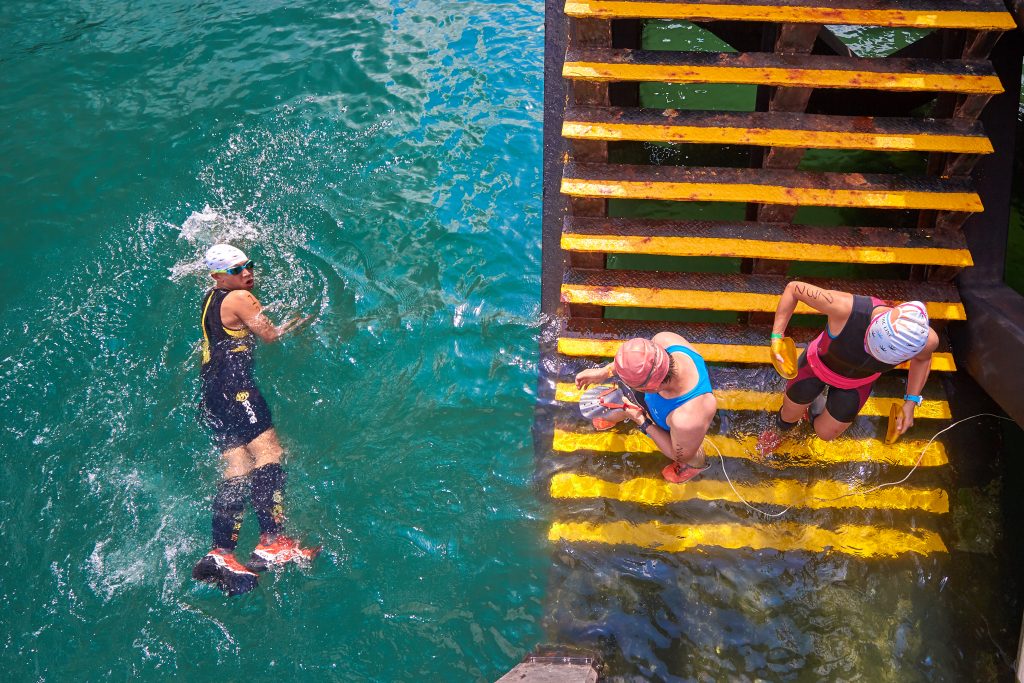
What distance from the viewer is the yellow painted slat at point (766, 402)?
5270mm

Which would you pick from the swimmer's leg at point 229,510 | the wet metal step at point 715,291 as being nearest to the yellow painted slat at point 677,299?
the wet metal step at point 715,291

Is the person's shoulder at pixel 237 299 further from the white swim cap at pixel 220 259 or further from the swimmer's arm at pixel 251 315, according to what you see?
the white swim cap at pixel 220 259

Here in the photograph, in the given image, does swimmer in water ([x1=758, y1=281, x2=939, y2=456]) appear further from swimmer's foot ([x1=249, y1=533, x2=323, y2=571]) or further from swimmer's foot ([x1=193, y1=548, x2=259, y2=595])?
swimmer's foot ([x1=193, y1=548, x2=259, y2=595])

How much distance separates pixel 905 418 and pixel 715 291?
1599 millimetres

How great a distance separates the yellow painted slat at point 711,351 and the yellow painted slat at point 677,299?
0.30m

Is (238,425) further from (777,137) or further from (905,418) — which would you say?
(905,418)

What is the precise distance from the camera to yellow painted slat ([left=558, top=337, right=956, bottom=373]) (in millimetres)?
5375

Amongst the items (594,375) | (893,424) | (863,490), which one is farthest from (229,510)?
(893,424)

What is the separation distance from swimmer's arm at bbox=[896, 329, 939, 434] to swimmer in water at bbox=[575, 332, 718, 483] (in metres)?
1.34

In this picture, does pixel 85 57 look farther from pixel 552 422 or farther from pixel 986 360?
pixel 986 360

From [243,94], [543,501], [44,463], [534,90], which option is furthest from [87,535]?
[534,90]

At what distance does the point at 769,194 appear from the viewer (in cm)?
522

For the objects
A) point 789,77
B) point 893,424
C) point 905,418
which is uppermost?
point 789,77

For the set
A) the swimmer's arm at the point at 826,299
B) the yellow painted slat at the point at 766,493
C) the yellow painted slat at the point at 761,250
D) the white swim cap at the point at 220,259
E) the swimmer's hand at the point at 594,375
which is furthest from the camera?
the white swim cap at the point at 220,259
